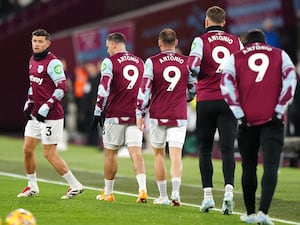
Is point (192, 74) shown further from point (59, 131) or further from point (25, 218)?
point (25, 218)

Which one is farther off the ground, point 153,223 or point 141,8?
point 141,8

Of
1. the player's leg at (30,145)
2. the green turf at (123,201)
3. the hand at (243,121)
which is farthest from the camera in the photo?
the player's leg at (30,145)

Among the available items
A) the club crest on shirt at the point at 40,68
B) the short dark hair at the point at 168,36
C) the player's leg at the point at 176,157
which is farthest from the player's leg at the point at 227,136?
the club crest on shirt at the point at 40,68

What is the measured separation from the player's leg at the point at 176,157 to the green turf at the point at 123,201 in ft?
0.68

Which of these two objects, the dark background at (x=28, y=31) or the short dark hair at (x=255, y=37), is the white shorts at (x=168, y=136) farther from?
the dark background at (x=28, y=31)

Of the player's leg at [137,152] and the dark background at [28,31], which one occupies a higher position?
the dark background at [28,31]

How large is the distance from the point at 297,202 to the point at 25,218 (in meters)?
5.77

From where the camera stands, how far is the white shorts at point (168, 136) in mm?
13617

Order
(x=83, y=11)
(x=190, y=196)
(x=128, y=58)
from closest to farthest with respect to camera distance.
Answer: (x=128, y=58)
(x=190, y=196)
(x=83, y=11)

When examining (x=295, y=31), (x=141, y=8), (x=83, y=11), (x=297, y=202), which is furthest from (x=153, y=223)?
(x=83, y=11)

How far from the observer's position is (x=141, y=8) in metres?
32.3

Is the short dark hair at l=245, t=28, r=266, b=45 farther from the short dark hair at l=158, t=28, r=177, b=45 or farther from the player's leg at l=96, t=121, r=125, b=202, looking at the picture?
the player's leg at l=96, t=121, r=125, b=202

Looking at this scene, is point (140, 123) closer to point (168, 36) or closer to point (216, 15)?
point (168, 36)

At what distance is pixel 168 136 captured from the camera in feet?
45.0
